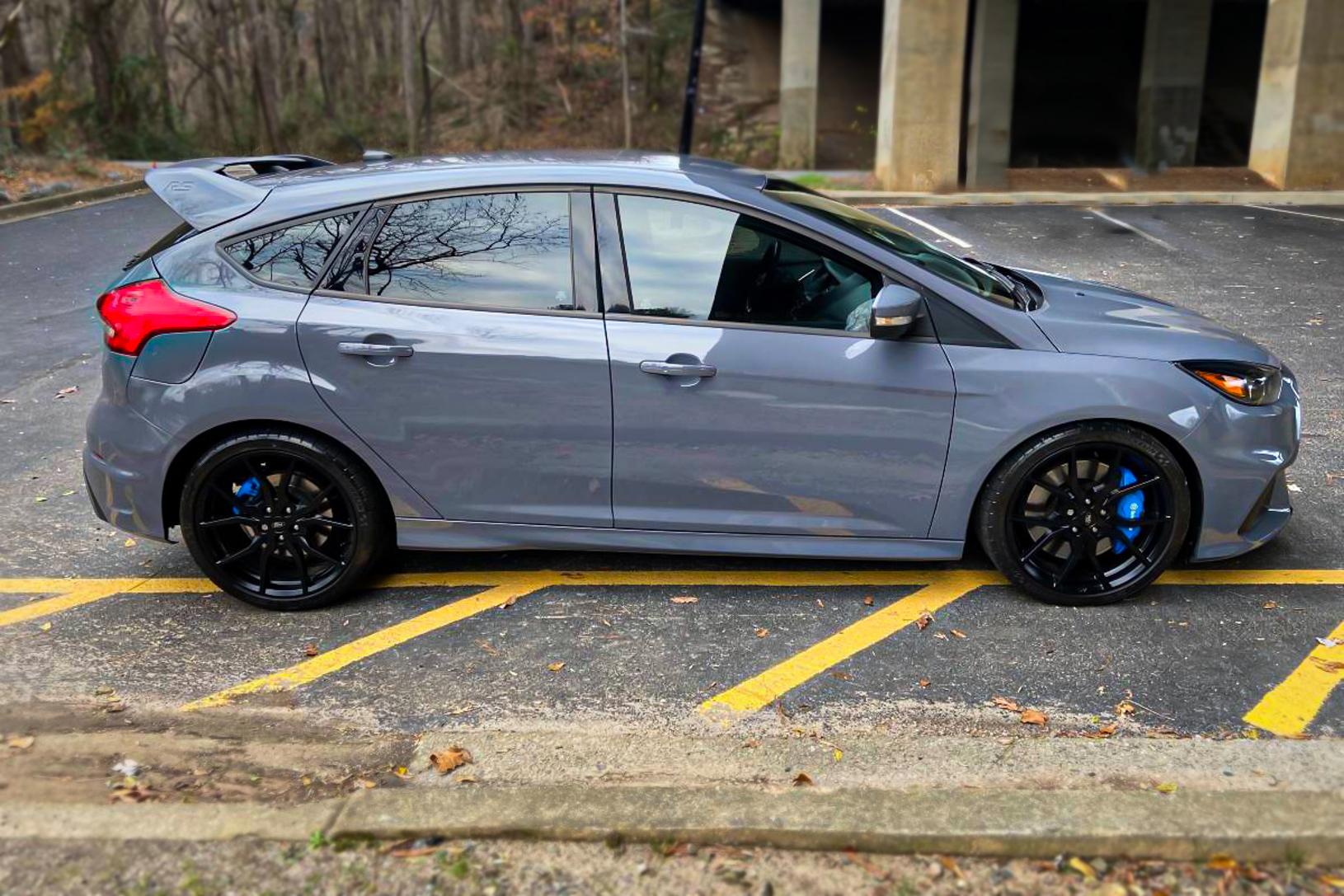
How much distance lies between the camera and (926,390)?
3.98m

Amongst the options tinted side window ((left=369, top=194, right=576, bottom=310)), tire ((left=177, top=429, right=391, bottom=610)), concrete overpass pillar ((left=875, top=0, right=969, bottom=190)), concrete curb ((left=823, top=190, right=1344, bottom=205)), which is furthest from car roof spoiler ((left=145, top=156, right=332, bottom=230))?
concrete overpass pillar ((left=875, top=0, right=969, bottom=190))

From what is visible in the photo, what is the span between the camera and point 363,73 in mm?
41344

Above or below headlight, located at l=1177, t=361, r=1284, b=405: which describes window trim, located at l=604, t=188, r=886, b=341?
above

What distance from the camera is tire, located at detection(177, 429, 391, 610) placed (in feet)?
13.5

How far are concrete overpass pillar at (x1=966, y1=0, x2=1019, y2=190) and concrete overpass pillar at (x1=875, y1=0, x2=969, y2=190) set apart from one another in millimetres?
2619

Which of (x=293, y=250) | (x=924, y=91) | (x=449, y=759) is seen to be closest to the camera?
(x=449, y=759)

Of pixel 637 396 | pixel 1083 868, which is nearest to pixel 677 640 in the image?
pixel 637 396

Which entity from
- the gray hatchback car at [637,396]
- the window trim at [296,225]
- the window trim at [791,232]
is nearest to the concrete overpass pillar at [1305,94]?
the gray hatchback car at [637,396]

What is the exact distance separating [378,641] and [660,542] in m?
1.10

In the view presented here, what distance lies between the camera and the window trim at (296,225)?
412 cm

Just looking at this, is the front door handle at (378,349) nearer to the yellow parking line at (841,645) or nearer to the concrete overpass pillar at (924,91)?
the yellow parking line at (841,645)

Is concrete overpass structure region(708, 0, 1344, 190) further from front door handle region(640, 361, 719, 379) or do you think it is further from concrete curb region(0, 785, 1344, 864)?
concrete curb region(0, 785, 1344, 864)

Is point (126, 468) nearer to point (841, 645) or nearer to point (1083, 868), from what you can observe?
point (841, 645)

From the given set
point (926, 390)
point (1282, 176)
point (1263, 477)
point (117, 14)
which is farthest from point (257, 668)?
point (117, 14)
